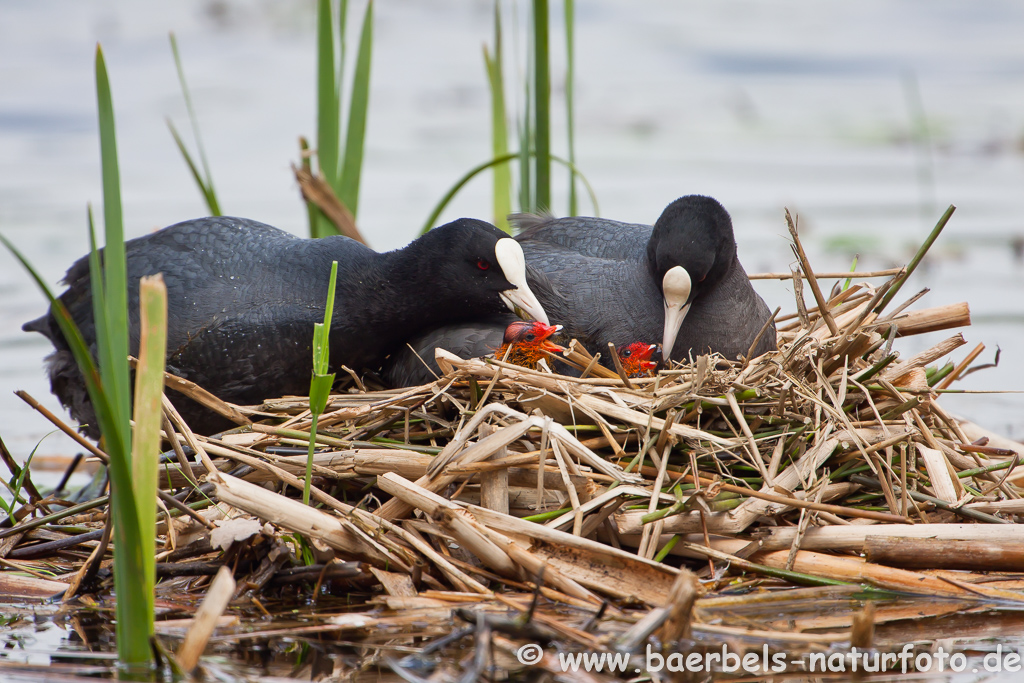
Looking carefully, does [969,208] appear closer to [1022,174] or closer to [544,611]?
[1022,174]

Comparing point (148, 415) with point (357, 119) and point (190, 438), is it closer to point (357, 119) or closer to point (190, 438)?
point (190, 438)

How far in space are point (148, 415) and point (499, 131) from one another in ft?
10.4

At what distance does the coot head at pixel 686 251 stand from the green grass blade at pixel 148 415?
1.66m

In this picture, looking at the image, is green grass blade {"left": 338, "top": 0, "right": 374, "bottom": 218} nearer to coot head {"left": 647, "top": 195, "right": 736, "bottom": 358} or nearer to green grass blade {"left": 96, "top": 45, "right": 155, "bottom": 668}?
coot head {"left": 647, "top": 195, "right": 736, "bottom": 358}

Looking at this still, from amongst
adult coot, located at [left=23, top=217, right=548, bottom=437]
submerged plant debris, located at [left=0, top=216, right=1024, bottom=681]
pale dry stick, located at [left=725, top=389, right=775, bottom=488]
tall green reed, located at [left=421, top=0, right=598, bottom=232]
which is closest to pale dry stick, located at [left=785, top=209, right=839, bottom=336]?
submerged plant debris, located at [left=0, top=216, right=1024, bottom=681]

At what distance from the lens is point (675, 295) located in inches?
125

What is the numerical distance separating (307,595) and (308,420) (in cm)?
55

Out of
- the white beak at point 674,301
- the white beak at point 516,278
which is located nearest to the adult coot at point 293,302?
the white beak at point 516,278

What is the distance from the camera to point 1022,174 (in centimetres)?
828

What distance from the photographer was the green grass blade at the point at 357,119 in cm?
431

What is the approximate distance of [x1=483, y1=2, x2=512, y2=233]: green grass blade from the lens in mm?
4598

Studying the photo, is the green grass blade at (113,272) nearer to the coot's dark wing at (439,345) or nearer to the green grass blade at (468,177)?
the coot's dark wing at (439,345)

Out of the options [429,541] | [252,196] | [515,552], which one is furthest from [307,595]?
[252,196]

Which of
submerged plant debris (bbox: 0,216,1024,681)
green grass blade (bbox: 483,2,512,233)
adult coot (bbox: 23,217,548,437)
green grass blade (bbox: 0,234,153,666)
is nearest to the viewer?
green grass blade (bbox: 0,234,153,666)
